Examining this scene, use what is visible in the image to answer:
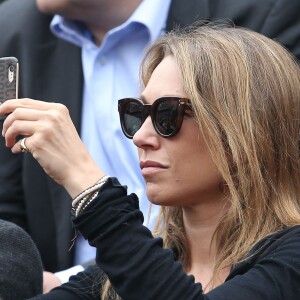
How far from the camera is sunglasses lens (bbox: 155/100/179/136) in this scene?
2262mm

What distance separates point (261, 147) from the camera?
232 cm

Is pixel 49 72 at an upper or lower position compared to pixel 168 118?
lower

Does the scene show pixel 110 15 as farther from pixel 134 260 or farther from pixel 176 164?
pixel 134 260

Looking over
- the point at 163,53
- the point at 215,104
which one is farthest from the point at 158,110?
the point at 163,53

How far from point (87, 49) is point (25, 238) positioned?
1.58m

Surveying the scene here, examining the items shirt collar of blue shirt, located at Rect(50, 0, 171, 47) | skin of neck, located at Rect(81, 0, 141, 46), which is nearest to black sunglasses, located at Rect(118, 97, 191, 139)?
shirt collar of blue shirt, located at Rect(50, 0, 171, 47)

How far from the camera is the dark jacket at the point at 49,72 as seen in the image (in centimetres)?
341

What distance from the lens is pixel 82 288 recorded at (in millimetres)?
2412

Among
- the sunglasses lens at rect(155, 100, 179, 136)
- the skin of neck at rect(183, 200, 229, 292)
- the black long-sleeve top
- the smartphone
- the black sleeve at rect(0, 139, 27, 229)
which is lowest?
the black sleeve at rect(0, 139, 27, 229)

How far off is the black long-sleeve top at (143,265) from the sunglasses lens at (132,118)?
1.10 ft

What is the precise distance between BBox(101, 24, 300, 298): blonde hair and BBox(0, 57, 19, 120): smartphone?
1.30 ft

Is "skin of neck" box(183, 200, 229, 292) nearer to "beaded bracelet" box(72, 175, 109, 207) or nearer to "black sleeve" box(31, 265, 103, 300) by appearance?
"black sleeve" box(31, 265, 103, 300)

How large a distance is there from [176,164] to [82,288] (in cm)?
40

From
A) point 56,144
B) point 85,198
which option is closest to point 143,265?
point 85,198
